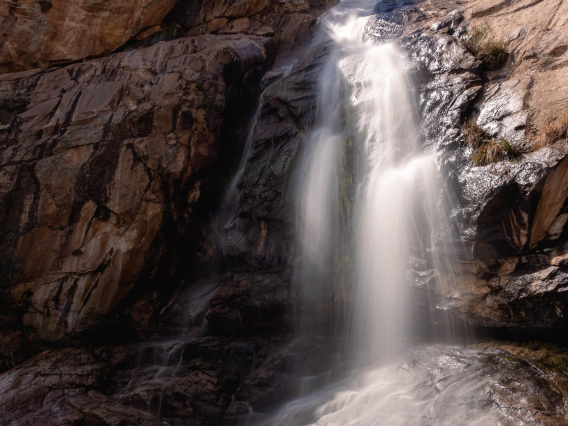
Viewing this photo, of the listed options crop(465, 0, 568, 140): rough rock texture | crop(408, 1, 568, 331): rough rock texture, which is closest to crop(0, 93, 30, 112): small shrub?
crop(408, 1, 568, 331): rough rock texture

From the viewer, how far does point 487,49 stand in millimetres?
8344

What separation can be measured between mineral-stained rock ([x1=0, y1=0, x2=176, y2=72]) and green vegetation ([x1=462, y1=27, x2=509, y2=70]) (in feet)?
36.5

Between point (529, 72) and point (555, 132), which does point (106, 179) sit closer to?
point (555, 132)

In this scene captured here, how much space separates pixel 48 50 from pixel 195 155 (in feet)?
25.8

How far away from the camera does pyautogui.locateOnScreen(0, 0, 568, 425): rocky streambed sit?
581 centimetres

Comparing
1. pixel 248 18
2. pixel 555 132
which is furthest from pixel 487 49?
pixel 248 18

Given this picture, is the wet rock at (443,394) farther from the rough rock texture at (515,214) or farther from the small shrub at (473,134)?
the small shrub at (473,134)

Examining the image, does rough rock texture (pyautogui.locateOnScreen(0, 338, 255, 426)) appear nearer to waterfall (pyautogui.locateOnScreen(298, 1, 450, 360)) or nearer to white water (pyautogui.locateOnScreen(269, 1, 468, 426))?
white water (pyautogui.locateOnScreen(269, 1, 468, 426))

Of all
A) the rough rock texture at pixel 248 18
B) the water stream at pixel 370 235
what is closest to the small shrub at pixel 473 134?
the water stream at pixel 370 235

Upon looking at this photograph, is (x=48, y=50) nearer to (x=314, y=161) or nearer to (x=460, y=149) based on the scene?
(x=314, y=161)

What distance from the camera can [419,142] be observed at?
772 centimetres

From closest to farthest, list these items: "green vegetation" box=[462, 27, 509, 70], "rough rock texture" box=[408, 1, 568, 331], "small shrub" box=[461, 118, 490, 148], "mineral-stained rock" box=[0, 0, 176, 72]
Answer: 1. "rough rock texture" box=[408, 1, 568, 331]
2. "small shrub" box=[461, 118, 490, 148]
3. "green vegetation" box=[462, 27, 509, 70]
4. "mineral-stained rock" box=[0, 0, 176, 72]

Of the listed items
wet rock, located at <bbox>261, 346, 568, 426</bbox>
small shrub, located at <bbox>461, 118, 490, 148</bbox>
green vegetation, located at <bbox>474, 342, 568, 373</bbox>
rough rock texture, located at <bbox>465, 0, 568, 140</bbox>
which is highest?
rough rock texture, located at <bbox>465, 0, 568, 140</bbox>

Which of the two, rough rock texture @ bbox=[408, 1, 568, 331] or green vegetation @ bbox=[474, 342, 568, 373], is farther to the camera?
rough rock texture @ bbox=[408, 1, 568, 331]
